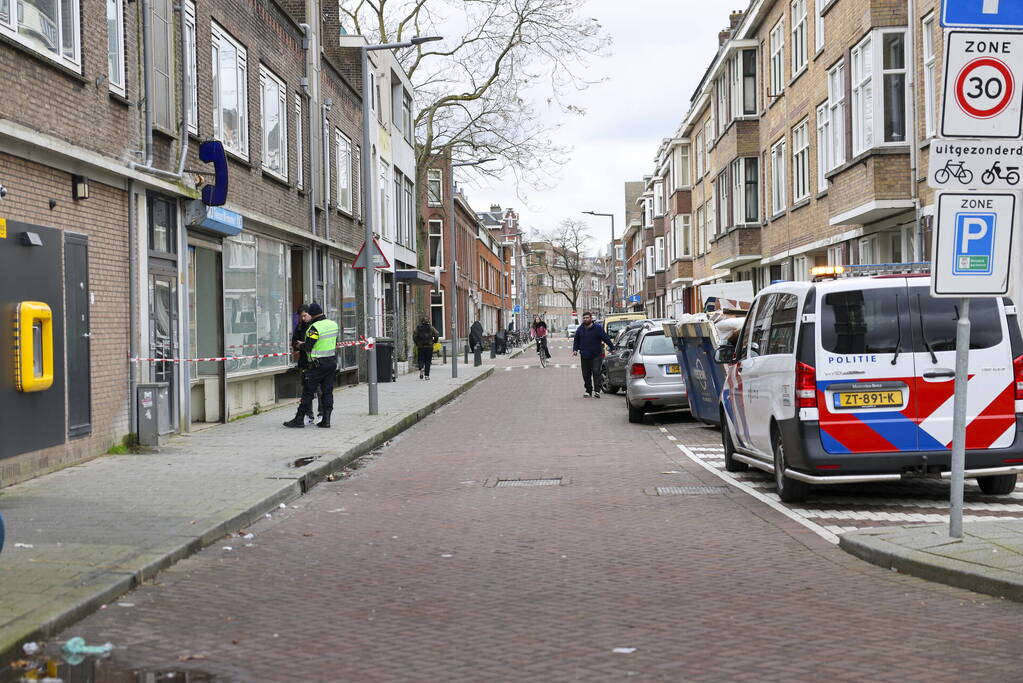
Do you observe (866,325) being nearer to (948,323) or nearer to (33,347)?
(948,323)

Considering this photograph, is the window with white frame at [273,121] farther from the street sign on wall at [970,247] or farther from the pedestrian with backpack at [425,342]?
the street sign on wall at [970,247]

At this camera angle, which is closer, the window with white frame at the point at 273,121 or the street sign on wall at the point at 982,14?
the street sign on wall at the point at 982,14

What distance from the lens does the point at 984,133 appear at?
284 inches

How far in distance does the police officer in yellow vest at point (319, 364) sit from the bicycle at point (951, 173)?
34.6ft

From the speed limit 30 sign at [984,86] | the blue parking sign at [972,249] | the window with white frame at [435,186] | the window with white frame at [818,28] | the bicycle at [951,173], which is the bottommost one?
the blue parking sign at [972,249]

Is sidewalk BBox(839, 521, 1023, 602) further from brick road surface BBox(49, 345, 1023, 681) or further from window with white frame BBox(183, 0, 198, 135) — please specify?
window with white frame BBox(183, 0, 198, 135)

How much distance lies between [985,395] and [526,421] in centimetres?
1063

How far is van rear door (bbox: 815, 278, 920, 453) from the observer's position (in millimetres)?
9156

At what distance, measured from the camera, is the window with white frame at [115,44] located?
13.5 m

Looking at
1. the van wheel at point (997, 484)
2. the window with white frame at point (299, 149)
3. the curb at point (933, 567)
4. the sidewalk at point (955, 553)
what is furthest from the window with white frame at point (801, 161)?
the curb at point (933, 567)

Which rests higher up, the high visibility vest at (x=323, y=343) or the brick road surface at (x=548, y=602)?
the high visibility vest at (x=323, y=343)

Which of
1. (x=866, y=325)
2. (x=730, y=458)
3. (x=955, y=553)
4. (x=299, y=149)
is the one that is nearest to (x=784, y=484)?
(x=866, y=325)

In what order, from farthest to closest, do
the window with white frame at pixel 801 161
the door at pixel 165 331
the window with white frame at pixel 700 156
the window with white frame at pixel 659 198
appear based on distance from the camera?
the window with white frame at pixel 659 198, the window with white frame at pixel 700 156, the window with white frame at pixel 801 161, the door at pixel 165 331

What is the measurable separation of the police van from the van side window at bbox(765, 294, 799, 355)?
0.18 metres
